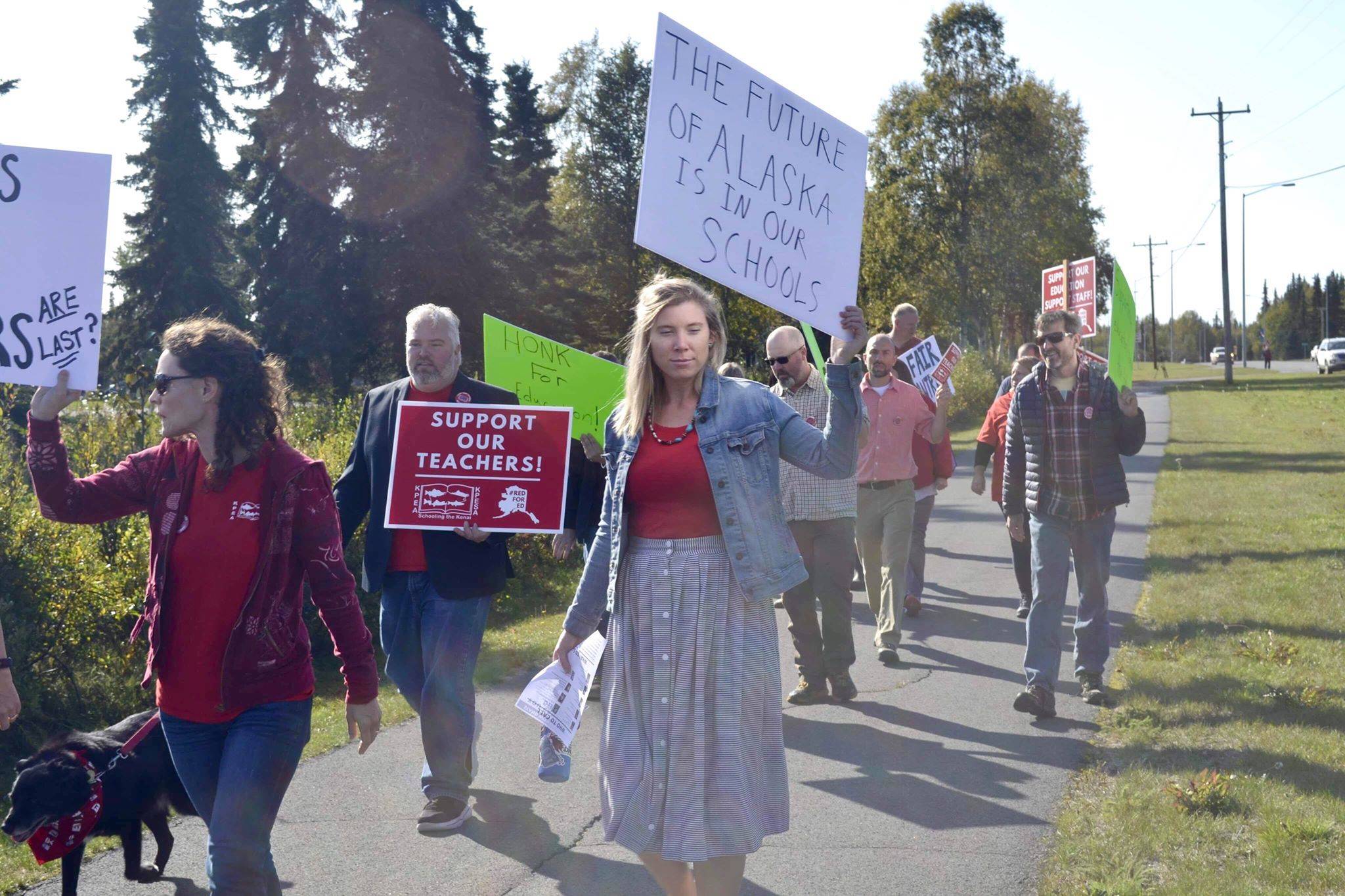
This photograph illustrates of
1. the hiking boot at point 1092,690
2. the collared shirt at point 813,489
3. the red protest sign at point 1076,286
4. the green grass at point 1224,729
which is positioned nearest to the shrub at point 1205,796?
the green grass at point 1224,729

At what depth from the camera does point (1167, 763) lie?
5.54 meters

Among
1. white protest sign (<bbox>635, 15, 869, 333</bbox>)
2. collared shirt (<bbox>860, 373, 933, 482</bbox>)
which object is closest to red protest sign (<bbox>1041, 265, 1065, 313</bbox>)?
collared shirt (<bbox>860, 373, 933, 482</bbox>)

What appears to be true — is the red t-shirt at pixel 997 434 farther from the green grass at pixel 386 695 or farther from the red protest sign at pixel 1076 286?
the green grass at pixel 386 695

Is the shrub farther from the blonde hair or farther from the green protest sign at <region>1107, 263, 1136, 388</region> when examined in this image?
the blonde hair

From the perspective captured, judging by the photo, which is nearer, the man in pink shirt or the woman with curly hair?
the woman with curly hair

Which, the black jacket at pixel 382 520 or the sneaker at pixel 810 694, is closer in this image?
the black jacket at pixel 382 520

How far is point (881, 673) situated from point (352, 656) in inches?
193

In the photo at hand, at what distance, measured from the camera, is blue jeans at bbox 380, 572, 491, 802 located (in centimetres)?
496

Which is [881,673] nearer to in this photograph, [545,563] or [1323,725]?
[1323,725]

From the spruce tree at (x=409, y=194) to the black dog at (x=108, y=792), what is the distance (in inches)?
1131

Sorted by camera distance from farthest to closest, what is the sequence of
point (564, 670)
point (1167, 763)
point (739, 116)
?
point (1167, 763) → point (739, 116) → point (564, 670)

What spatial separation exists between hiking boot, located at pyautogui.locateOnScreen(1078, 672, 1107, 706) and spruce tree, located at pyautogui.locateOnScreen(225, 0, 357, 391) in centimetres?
2835

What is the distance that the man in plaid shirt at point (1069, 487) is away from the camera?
21.4 feet

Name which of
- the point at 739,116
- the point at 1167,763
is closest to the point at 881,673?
the point at 1167,763
